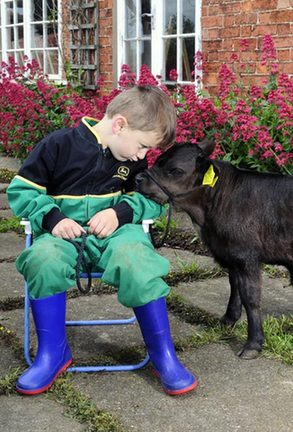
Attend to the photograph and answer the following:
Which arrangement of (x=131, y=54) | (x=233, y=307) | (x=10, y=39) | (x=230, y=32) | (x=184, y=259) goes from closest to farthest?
1. (x=233, y=307)
2. (x=184, y=259)
3. (x=230, y=32)
4. (x=131, y=54)
5. (x=10, y=39)

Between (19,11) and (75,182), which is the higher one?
(19,11)

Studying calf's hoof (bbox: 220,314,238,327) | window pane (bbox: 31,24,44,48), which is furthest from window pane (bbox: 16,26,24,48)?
calf's hoof (bbox: 220,314,238,327)

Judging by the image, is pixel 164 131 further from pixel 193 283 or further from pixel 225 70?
pixel 225 70

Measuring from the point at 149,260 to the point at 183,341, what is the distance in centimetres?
61

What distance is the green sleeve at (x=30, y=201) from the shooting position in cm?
273

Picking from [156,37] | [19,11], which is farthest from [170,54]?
[19,11]

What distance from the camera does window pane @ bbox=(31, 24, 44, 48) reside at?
10812 millimetres

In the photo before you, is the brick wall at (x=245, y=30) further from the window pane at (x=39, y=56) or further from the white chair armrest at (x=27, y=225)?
the window pane at (x=39, y=56)

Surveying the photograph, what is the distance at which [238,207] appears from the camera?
9.70 ft

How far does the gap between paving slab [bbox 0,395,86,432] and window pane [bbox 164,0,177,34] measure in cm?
597

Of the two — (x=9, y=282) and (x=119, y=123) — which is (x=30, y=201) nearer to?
(x=119, y=123)

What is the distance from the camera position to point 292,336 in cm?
299

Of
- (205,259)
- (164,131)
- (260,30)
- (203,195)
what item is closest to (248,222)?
(203,195)

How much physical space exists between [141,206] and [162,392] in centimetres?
81
